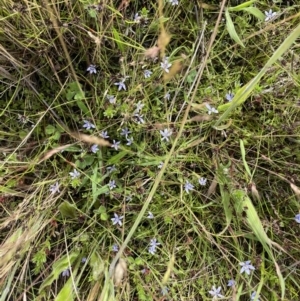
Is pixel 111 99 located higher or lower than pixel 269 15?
lower

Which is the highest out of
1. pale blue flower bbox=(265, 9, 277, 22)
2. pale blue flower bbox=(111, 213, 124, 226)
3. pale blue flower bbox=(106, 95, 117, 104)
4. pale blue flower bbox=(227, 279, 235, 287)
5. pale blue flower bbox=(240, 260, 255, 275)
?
pale blue flower bbox=(265, 9, 277, 22)

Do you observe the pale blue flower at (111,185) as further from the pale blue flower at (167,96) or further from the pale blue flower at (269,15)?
the pale blue flower at (269,15)

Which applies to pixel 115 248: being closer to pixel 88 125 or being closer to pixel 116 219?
pixel 116 219

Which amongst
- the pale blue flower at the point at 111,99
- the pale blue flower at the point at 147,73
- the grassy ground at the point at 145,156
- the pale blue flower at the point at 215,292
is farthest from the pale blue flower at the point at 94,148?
the pale blue flower at the point at 215,292

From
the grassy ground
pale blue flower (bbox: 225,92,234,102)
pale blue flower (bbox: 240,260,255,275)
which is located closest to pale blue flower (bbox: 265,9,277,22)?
the grassy ground

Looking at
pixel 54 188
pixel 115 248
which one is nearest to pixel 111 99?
pixel 54 188

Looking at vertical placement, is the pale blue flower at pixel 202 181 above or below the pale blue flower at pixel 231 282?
above

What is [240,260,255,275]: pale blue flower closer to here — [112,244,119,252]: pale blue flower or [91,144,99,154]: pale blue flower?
[112,244,119,252]: pale blue flower

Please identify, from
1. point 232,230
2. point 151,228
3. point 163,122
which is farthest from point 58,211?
point 232,230

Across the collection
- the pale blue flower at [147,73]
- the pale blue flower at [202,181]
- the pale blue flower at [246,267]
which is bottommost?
the pale blue flower at [246,267]
